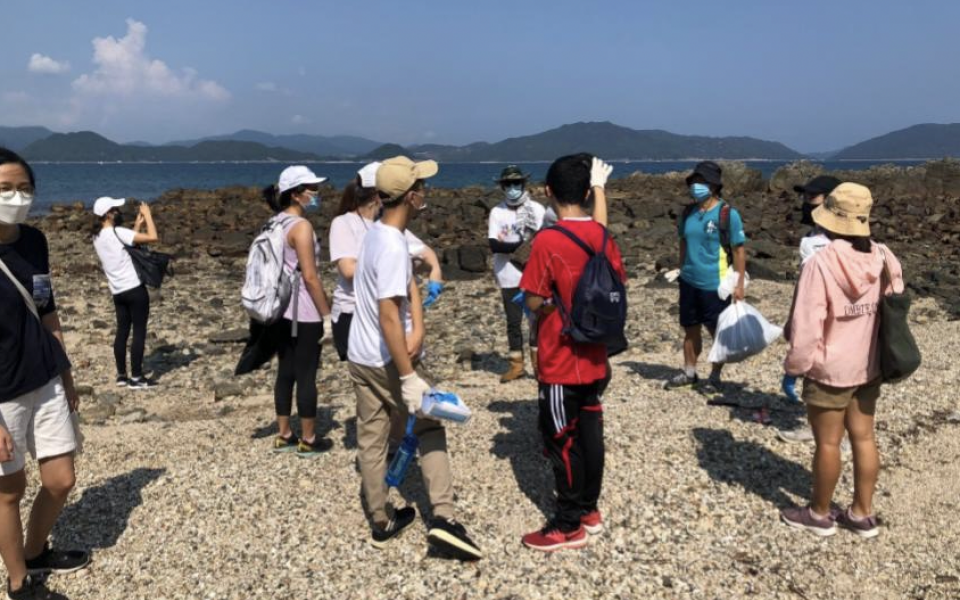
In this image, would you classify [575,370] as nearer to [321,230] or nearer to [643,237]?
[643,237]

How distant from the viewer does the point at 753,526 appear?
4574mm

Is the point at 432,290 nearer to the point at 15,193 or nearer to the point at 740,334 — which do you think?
the point at 15,193

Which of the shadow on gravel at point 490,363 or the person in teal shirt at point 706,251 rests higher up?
the person in teal shirt at point 706,251

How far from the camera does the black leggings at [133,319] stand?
8461mm

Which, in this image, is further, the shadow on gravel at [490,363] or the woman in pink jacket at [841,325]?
the shadow on gravel at [490,363]

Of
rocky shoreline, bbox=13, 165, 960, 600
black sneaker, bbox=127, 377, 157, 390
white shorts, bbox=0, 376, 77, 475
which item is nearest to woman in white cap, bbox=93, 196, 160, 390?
black sneaker, bbox=127, 377, 157, 390

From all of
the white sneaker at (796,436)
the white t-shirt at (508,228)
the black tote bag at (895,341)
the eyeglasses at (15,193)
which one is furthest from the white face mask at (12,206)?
the white sneaker at (796,436)

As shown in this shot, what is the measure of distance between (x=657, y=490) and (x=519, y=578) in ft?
4.83

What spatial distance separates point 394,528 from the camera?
174 inches

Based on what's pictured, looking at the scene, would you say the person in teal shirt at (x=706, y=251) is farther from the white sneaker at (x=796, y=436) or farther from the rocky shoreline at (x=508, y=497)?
the white sneaker at (x=796, y=436)

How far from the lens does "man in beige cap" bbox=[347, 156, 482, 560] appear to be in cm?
376

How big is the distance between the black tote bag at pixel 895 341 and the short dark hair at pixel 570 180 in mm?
1811

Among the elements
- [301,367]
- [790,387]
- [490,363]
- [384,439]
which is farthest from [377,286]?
[490,363]

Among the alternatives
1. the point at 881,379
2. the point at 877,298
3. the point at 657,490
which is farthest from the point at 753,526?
the point at 877,298
